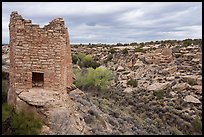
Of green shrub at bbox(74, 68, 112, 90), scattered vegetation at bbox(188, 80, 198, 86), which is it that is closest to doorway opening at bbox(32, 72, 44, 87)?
green shrub at bbox(74, 68, 112, 90)

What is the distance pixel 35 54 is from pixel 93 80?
36.2ft

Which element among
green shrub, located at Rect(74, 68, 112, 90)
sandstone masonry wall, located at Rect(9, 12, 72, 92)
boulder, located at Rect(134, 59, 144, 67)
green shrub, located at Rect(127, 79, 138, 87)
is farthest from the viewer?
boulder, located at Rect(134, 59, 144, 67)

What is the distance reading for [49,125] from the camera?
758 centimetres

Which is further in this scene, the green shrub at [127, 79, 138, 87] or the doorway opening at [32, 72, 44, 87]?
the green shrub at [127, 79, 138, 87]

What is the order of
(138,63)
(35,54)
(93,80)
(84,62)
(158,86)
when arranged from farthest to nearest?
(84,62) → (138,63) → (158,86) → (93,80) → (35,54)

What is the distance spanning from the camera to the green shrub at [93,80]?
60.2 feet

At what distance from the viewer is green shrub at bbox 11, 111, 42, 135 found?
7215 millimetres

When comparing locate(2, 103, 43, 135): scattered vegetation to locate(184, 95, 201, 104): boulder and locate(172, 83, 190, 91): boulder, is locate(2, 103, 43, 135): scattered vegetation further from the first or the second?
locate(172, 83, 190, 91): boulder

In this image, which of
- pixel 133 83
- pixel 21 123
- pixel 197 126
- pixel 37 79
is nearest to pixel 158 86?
pixel 133 83

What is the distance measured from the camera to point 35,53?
8188mm

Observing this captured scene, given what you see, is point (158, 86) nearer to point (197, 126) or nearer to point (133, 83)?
point (133, 83)

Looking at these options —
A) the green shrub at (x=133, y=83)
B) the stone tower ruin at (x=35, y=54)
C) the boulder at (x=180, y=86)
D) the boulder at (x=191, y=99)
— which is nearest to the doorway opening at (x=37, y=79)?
the stone tower ruin at (x=35, y=54)

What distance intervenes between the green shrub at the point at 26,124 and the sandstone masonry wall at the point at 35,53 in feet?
2.96

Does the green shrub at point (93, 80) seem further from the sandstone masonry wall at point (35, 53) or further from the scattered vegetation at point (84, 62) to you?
the sandstone masonry wall at point (35, 53)
